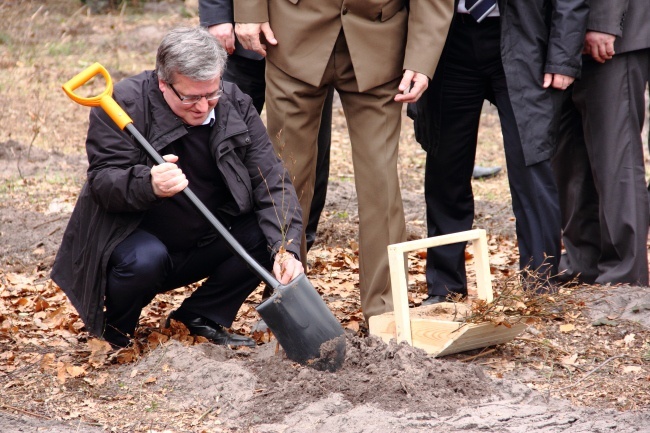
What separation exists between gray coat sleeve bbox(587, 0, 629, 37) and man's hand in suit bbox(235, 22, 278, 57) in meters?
1.58

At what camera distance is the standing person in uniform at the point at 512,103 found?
4.25 m

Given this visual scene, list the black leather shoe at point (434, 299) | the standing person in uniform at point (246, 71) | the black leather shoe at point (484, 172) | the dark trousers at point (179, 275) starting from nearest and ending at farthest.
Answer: the dark trousers at point (179, 275), the standing person in uniform at point (246, 71), the black leather shoe at point (434, 299), the black leather shoe at point (484, 172)

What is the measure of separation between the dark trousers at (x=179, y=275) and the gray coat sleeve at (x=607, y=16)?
6.34ft

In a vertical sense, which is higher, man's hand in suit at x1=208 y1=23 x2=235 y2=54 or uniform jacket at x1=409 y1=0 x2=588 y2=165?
man's hand in suit at x1=208 y1=23 x2=235 y2=54

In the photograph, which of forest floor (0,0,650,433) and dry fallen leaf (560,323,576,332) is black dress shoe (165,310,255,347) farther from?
dry fallen leaf (560,323,576,332)

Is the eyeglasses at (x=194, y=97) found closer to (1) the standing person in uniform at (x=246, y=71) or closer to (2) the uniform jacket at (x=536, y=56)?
(1) the standing person in uniform at (x=246, y=71)

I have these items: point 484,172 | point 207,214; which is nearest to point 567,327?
point 207,214

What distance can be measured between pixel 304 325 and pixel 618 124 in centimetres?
216

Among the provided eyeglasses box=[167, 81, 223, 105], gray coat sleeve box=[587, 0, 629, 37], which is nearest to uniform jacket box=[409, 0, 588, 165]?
gray coat sleeve box=[587, 0, 629, 37]

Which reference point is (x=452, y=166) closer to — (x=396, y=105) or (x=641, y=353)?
(x=396, y=105)

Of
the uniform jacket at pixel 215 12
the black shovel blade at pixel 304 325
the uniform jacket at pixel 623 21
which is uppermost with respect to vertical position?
the uniform jacket at pixel 215 12

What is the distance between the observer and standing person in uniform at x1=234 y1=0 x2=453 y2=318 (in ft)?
13.3

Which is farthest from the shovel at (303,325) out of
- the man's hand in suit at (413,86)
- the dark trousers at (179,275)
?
Result: the man's hand in suit at (413,86)

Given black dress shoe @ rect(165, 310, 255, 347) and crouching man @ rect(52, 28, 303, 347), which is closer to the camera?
crouching man @ rect(52, 28, 303, 347)
